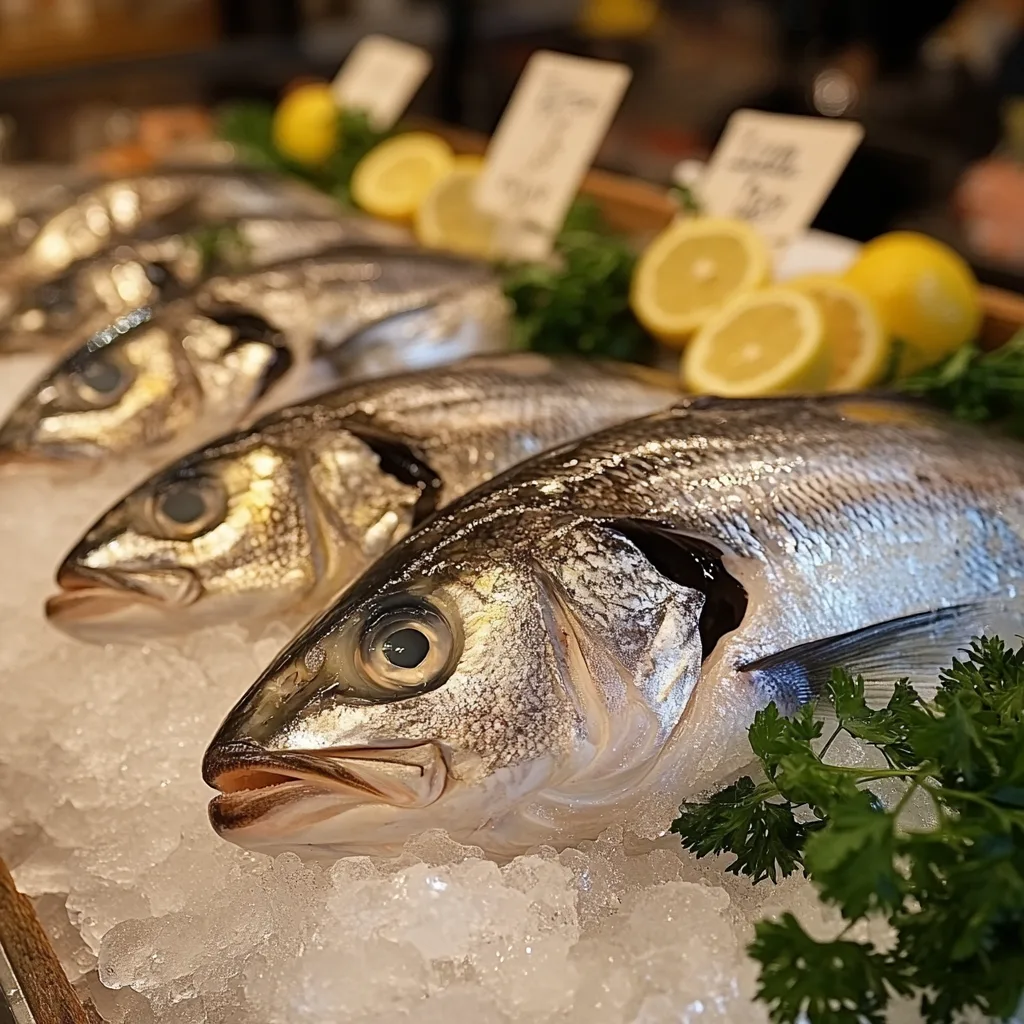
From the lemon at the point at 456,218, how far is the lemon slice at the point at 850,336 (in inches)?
38.6

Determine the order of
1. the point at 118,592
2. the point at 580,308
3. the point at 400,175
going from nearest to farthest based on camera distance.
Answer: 1. the point at 118,592
2. the point at 580,308
3. the point at 400,175

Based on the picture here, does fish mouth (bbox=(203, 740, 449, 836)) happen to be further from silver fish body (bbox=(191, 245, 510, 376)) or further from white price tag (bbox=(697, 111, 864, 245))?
white price tag (bbox=(697, 111, 864, 245))

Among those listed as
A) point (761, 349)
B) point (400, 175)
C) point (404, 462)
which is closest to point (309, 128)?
point (400, 175)

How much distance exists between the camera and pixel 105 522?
1.53m

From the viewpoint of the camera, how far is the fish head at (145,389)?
1884 mm

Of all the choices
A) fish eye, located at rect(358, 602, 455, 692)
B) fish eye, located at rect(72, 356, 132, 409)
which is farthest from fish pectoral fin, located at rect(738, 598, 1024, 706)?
fish eye, located at rect(72, 356, 132, 409)

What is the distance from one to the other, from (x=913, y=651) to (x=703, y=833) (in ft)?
1.11

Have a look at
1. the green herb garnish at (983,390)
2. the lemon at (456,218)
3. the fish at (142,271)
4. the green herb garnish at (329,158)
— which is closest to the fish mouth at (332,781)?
the green herb garnish at (983,390)

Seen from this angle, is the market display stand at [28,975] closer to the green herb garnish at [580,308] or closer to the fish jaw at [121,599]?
the fish jaw at [121,599]

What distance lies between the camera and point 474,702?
3.58ft

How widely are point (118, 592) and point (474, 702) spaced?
597mm

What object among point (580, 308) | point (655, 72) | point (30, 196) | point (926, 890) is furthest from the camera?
point (655, 72)

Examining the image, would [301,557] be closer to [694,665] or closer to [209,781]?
[209,781]

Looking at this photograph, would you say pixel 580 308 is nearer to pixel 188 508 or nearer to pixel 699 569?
pixel 188 508
